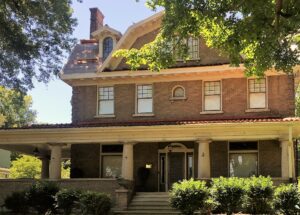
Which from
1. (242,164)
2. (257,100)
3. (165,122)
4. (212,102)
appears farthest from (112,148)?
(257,100)

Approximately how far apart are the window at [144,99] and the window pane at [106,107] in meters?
1.58

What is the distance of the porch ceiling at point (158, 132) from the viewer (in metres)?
23.0

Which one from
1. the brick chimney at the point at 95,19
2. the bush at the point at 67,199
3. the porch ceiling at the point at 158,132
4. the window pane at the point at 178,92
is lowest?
the bush at the point at 67,199

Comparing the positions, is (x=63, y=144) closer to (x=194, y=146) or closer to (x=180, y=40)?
(x=194, y=146)

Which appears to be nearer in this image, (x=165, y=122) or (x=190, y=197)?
(x=190, y=197)

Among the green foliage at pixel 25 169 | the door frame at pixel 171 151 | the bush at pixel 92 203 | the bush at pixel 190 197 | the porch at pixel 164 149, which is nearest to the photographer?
the bush at pixel 190 197

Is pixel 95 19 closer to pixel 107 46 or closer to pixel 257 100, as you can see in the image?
pixel 107 46

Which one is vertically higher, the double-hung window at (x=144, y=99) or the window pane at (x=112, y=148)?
the double-hung window at (x=144, y=99)

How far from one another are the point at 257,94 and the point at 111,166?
333 inches

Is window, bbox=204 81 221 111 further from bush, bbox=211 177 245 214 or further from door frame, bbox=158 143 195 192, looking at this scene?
bush, bbox=211 177 245 214

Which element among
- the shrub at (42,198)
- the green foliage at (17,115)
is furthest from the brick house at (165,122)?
the green foliage at (17,115)

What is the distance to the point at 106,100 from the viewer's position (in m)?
28.8

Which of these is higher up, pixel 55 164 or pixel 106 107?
pixel 106 107

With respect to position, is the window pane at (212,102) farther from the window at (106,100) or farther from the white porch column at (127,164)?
the window at (106,100)
